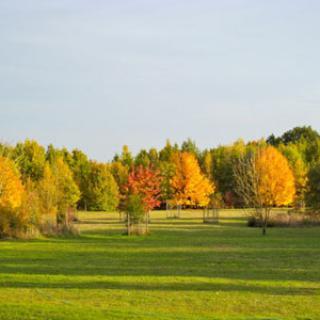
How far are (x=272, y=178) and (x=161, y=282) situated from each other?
39631 millimetres

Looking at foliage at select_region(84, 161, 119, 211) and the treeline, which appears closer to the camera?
the treeline

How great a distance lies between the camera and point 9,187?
40.2 metres

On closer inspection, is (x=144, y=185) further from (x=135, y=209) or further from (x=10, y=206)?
(x=10, y=206)

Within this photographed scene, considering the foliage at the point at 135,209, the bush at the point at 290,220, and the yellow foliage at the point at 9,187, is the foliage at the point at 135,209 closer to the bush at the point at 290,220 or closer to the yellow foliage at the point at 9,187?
the yellow foliage at the point at 9,187

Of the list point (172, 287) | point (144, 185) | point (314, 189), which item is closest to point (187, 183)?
point (144, 185)

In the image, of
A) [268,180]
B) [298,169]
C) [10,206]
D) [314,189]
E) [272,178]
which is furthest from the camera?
[298,169]

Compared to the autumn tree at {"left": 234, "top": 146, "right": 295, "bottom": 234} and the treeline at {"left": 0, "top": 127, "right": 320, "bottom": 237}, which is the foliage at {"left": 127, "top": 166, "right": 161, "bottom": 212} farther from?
the autumn tree at {"left": 234, "top": 146, "right": 295, "bottom": 234}

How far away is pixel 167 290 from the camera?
1634cm

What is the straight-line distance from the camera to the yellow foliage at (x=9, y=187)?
128ft

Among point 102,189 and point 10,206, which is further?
point 102,189

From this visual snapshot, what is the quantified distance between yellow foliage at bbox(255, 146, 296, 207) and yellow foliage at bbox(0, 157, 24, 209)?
20664mm

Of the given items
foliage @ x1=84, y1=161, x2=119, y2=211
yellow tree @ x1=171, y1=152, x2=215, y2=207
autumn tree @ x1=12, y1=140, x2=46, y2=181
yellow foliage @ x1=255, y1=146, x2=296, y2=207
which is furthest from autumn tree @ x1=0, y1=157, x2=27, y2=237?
autumn tree @ x1=12, y1=140, x2=46, y2=181

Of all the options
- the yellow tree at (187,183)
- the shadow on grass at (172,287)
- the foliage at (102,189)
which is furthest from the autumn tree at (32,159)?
the shadow on grass at (172,287)

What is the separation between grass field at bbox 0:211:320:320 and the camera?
12977mm
